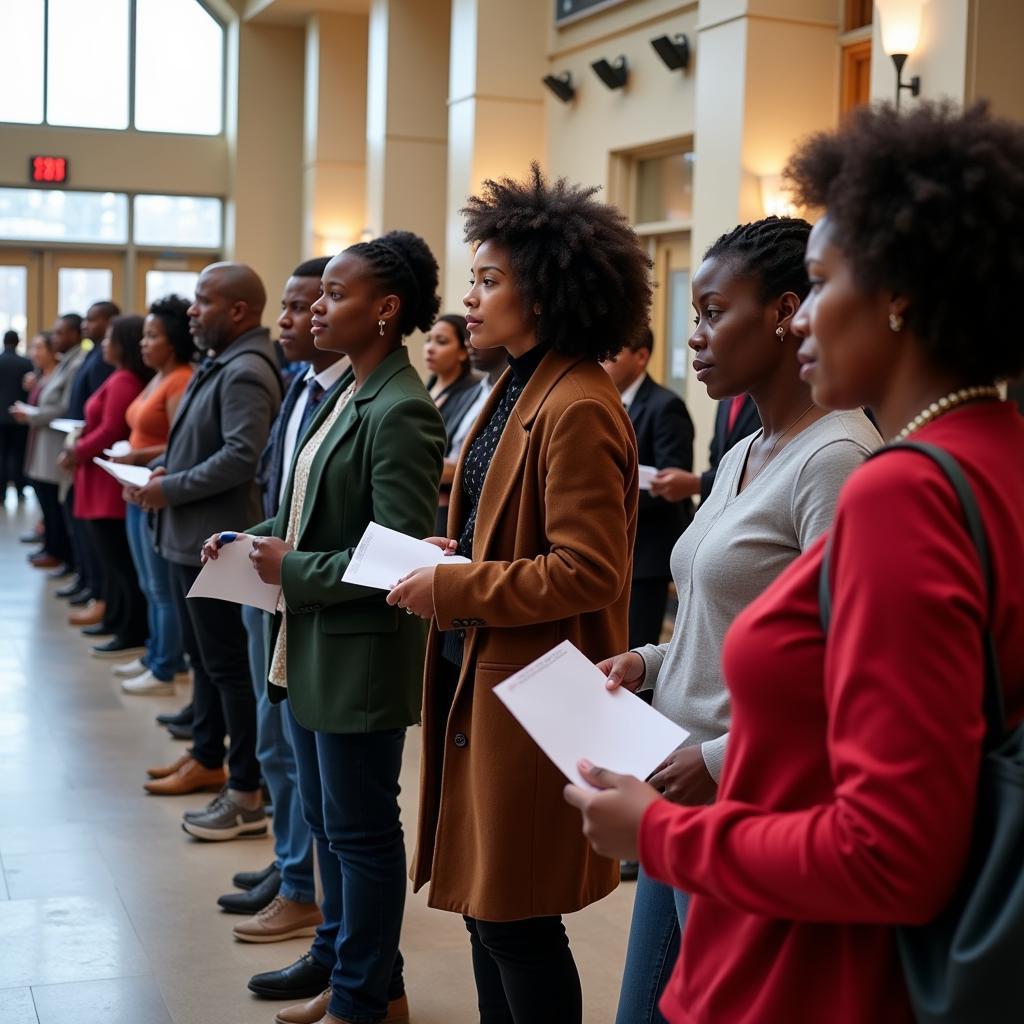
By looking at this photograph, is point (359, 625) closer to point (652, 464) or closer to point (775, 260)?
point (775, 260)

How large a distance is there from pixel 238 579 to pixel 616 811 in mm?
2012

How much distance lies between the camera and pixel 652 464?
4965mm

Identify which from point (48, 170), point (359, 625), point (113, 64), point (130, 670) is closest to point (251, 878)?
point (359, 625)

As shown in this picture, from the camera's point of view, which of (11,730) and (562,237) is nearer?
(562,237)

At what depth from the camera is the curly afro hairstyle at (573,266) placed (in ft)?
7.99

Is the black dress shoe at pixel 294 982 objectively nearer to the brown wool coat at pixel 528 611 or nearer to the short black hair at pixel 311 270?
the brown wool coat at pixel 528 611

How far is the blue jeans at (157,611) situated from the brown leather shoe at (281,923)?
9.09ft

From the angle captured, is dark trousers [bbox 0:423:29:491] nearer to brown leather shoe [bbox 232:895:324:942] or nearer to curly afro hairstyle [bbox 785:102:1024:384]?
brown leather shoe [bbox 232:895:324:942]

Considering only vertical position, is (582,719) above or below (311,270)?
below

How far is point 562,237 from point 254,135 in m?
14.9

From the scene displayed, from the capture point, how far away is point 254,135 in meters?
16.4

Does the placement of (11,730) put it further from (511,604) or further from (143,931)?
(511,604)

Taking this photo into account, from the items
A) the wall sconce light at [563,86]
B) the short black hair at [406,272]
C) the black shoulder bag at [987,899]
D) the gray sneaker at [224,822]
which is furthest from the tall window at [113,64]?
the black shoulder bag at [987,899]

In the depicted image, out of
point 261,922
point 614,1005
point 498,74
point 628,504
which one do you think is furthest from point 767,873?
point 498,74
